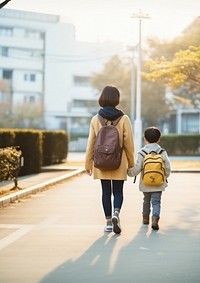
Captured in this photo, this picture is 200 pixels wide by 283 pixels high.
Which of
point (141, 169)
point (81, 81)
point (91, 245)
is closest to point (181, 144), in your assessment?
point (141, 169)

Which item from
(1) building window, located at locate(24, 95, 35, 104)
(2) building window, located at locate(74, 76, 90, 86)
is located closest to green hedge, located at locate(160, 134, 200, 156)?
(1) building window, located at locate(24, 95, 35, 104)

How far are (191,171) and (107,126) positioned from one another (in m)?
14.1

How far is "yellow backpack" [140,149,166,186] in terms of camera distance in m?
7.62

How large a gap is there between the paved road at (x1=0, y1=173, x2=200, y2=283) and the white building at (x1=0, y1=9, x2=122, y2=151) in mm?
53348

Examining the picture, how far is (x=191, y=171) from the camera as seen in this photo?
2094cm

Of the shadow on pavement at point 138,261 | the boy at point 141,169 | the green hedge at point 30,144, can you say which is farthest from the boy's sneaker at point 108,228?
the green hedge at point 30,144

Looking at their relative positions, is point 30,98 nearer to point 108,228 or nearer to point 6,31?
point 6,31

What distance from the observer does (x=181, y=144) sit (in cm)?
3972

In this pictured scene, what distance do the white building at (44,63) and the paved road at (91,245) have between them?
5335 centimetres

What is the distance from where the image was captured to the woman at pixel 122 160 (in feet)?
23.9

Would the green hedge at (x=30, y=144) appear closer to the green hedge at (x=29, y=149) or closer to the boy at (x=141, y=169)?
the green hedge at (x=29, y=149)

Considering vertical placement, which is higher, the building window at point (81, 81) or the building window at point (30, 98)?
the building window at point (81, 81)

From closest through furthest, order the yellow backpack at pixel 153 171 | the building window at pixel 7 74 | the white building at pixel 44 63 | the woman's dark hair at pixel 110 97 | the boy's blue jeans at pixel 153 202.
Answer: the woman's dark hair at pixel 110 97
the yellow backpack at pixel 153 171
the boy's blue jeans at pixel 153 202
the building window at pixel 7 74
the white building at pixel 44 63

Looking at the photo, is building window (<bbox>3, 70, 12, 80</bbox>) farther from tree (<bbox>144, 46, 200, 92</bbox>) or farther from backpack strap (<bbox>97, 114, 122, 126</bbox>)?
backpack strap (<bbox>97, 114, 122, 126</bbox>)
